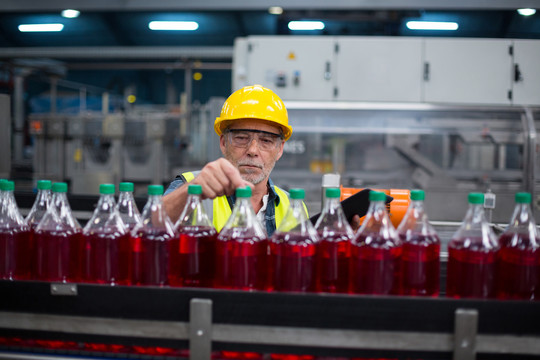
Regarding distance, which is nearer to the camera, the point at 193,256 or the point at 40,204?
the point at 193,256

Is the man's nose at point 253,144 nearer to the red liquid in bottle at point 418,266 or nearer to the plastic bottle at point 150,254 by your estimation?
the plastic bottle at point 150,254

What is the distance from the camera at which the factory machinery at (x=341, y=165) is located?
0.86 meters

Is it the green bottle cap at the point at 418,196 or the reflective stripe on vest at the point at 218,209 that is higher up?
the green bottle cap at the point at 418,196

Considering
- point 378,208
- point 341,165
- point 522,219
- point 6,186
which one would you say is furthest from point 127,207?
point 341,165

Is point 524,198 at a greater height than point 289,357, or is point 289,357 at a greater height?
point 524,198

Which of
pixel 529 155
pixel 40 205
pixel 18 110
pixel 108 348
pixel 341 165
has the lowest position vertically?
pixel 108 348

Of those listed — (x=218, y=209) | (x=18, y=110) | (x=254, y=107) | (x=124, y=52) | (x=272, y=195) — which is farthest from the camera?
(x=18, y=110)

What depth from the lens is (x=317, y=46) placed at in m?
3.88

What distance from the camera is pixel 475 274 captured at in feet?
3.04

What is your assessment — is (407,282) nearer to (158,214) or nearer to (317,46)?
(158,214)

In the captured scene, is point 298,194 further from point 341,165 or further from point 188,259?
point 341,165

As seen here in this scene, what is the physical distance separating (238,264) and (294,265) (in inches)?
4.8

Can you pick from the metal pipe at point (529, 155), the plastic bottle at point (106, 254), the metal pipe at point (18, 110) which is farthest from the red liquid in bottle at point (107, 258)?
the metal pipe at point (18, 110)

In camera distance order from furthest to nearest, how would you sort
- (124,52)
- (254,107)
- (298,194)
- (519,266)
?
(124,52), (254,107), (298,194), (519,266)
